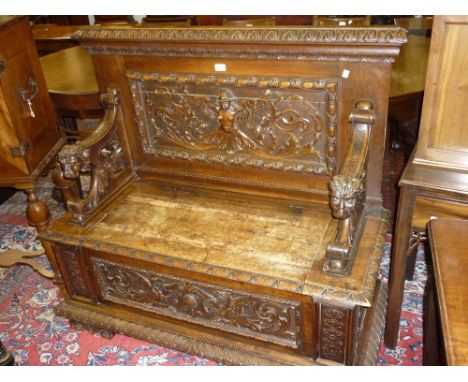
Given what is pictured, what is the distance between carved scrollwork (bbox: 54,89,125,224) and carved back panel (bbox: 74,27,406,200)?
8cm

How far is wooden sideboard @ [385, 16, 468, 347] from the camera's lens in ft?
4.73

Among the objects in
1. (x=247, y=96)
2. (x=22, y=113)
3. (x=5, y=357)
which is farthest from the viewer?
(x=22, y=113)

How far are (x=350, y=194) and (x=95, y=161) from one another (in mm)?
1042

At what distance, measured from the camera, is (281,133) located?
72.7 inches

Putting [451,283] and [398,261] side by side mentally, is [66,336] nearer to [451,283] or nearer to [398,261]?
[398,261]

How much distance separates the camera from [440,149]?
5.25ft

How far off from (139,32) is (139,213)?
28.3 inches

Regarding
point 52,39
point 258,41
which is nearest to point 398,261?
point 258,41

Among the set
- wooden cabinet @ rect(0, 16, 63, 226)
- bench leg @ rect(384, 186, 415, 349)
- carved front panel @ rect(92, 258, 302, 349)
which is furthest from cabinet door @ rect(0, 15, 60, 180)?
bench leg @ rect(384, 186, 415, 349)

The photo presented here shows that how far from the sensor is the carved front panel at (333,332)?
153 centimetres

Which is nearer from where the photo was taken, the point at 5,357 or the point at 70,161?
the point at 70,161

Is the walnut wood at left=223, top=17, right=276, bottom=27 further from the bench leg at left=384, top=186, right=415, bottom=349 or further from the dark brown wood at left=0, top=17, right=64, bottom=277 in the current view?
the bench leg at left=384, top=186, right=415, bottom=349

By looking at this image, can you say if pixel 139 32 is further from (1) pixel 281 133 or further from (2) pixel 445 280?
(2) pixel 445 280

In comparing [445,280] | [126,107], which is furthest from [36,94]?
[445,280]
